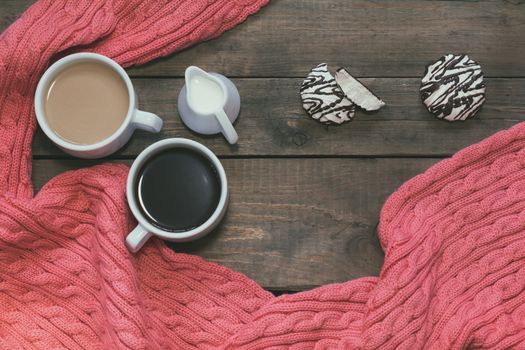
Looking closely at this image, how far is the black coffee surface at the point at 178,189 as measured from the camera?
0.79 meters

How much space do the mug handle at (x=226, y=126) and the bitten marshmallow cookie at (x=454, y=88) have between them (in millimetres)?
256

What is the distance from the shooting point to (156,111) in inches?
33.6

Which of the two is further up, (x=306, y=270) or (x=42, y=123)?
(x=42, y=123)

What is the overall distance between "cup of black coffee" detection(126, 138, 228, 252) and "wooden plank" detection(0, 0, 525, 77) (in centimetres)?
13

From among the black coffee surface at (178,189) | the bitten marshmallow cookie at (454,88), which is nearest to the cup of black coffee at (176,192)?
the black coffee surface at (178,189)

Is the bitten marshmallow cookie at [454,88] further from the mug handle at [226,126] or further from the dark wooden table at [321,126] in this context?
the mug handle at [226,126]

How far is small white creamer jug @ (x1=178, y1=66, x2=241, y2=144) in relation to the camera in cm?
79

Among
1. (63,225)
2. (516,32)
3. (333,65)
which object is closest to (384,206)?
(333,65)

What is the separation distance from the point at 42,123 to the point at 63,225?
0.43ft

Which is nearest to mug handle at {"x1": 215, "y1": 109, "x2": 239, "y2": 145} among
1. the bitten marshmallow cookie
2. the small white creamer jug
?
the small white creamer jug

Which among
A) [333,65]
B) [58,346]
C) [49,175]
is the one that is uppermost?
[333,65]

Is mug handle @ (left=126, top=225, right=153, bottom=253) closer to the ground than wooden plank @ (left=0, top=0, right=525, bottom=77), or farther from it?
closer to the ground

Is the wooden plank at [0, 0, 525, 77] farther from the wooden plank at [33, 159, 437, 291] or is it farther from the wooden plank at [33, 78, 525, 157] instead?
the wooden plank at [33, 159, 437, 291]

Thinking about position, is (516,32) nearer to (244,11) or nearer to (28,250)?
(244,11)
